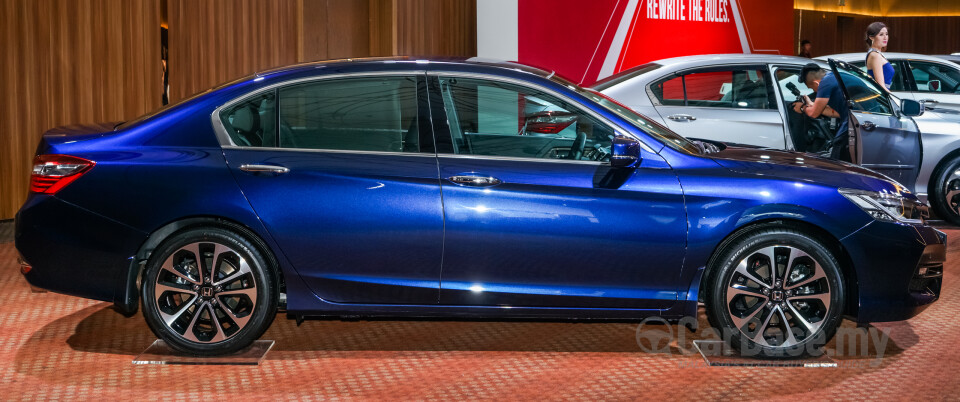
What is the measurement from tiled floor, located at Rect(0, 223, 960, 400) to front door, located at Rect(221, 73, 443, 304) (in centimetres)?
41

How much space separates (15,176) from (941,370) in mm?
7373

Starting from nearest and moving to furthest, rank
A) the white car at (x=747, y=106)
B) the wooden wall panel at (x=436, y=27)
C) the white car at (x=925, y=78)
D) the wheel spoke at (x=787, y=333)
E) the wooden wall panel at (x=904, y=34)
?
the wheel spoke at (x=787, y=333) → the white car at (x=747, y=106) → the wooden wall panel at (x=436, y=27) → the white car at (x=925, y=78) → the wooden wall panel at (x=904, y=34)

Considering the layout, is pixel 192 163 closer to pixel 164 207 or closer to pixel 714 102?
pixel 164 207

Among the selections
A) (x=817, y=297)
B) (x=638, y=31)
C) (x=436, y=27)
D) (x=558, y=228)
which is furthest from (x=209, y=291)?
(x=638, y=31)

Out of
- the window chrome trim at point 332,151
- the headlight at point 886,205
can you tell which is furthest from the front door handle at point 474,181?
the headlight at point 886,205

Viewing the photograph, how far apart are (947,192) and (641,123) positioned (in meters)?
5.32

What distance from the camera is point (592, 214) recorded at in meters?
4.81

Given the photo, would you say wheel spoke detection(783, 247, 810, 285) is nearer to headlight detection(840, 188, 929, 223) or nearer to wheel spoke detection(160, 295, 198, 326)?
headlight detection(840, 188, 929, 223)

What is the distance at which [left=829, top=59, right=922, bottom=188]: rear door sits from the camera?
7879 millimetres

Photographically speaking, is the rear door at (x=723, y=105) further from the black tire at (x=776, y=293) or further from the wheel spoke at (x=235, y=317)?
the wheel spoke at (x=235, y=317)

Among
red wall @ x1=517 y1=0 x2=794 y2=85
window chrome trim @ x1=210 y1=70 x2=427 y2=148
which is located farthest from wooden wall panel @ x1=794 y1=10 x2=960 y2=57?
window chrome trim @ x1=210 y1=70 x2=427 y2=148

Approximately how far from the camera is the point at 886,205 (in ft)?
16.5

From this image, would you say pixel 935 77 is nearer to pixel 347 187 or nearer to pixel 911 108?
pixel 911 108

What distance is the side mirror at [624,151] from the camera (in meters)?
4.70
